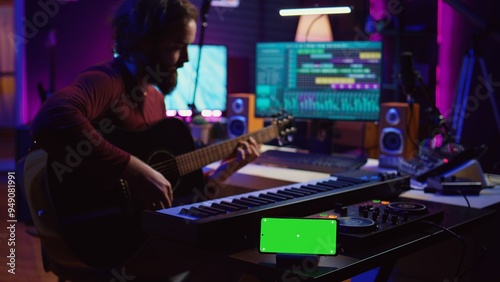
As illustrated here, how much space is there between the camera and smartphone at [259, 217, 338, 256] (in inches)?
47.0

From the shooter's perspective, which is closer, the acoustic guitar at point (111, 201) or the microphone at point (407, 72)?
the acoustic guitar at point (111, 201)

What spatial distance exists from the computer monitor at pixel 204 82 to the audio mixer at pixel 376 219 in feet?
5.99

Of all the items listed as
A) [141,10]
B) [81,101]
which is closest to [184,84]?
[141,10]

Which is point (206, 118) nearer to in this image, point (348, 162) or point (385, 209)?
point (348, 162)

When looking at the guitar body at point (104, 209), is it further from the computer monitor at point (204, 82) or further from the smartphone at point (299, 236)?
the computer monitor at point (204, 82)

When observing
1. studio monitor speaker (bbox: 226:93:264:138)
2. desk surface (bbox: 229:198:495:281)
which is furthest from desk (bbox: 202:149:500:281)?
studio monitor speaker (bbox: 226:93:264:138)

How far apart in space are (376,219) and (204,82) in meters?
2.08

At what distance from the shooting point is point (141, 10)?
90.0 inches

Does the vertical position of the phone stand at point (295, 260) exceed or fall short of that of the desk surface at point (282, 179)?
it exceeds it

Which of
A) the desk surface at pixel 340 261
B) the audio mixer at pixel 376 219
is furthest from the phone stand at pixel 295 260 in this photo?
the audio mixer at pixel 376 219

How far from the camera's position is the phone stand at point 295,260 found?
1.17 metres

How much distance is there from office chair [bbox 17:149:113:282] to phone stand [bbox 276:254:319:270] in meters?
0.98

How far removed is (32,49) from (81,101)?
128 inches

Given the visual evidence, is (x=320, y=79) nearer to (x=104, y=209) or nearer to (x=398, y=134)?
(x=398, y=134)
